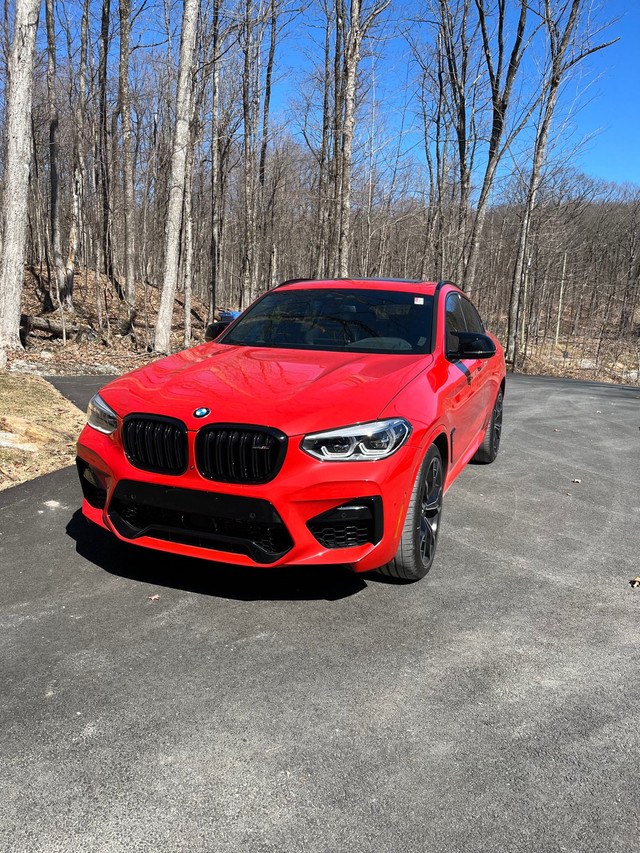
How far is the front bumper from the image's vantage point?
299 centimetres

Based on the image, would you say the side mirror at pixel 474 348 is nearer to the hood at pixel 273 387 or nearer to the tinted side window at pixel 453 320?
the tinted side window at pixel 453 320

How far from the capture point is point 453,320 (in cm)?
510

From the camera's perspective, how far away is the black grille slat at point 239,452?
9.92 feet

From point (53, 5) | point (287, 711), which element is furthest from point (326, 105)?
point (287, 711)

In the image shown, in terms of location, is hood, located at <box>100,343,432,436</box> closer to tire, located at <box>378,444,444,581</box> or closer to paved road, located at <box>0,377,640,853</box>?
tire, located at <box>378,444,444,581</box>

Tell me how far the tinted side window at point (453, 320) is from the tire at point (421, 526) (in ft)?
3.99

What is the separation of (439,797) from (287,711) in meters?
0.69

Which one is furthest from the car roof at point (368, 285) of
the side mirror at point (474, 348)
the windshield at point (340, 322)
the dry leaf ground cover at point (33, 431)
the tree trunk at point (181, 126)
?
the tree trunk at point (181, 126)

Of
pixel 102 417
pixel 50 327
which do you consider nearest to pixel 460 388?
pixel 102 417

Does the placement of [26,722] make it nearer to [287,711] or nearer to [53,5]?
[287,711]

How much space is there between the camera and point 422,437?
337 cm

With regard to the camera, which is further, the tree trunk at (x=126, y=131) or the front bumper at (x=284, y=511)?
the tree trunk at (x=126, y=131)

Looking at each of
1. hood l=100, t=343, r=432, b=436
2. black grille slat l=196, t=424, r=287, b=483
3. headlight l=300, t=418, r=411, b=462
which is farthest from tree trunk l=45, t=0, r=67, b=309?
headlight l=300, t=418, r=411, b=462

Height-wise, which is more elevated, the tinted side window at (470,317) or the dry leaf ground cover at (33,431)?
the tinted side window at (470,317)
